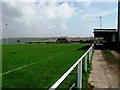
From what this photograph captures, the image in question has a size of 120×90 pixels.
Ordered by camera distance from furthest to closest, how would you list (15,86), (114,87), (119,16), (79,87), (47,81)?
1. (119,16)
2. (47,81)
3. (15,86)
4. (114,87)
5. (79,87)

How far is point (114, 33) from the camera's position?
158 ft

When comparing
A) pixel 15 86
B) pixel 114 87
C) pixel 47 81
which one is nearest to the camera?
pixel 114 87

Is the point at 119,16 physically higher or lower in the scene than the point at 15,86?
higher

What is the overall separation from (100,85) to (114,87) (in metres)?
0.56

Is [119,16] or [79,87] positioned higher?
[119,16]

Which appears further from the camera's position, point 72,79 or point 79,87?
point 72,79

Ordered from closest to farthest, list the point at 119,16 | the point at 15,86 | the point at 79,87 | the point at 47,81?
the point at 79,87 < the point at 15,86 < the point at 47,81 < the point at 119,16

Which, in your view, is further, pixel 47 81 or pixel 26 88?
pixel 47 81

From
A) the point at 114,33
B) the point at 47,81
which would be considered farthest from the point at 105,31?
the point at 47,81

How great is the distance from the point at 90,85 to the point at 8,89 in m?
2.58

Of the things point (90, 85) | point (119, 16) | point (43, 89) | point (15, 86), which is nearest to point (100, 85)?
point (90, 85)

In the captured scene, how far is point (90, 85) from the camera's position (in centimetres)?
860

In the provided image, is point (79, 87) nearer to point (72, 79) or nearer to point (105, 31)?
point (72, 79)

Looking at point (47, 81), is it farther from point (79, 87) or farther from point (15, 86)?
point (79, 87)
